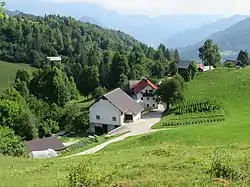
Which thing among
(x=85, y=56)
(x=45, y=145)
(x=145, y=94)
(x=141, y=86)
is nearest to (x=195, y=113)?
(x=145, y=94)

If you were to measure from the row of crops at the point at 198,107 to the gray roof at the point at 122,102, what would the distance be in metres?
5.97

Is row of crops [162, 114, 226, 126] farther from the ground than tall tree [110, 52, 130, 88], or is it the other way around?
tall tree [110, 52, 130, 88]

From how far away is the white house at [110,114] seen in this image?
215 ft

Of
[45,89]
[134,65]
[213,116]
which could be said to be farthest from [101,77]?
[213,116]

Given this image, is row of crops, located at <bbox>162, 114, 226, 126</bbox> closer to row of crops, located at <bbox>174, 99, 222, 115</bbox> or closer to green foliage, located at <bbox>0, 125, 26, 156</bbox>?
row of crops, located at <bbox>174, 99, 222, 115</bbox>

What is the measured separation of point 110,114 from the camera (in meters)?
65.8

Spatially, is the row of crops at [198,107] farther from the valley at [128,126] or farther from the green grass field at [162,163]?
the green grass field at [162,163]

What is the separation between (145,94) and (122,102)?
1313 centimetres

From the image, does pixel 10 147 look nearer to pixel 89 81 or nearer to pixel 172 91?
pixel 172 91

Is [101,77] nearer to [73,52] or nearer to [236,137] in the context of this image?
[73,52]

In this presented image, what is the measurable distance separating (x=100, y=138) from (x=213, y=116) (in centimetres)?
1518

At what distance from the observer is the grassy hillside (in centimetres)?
13773

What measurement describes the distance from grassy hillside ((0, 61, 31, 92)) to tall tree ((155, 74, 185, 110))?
76175mm

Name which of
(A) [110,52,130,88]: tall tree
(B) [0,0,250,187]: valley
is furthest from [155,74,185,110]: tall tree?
(A) [110,52,130,88]: tall tree
